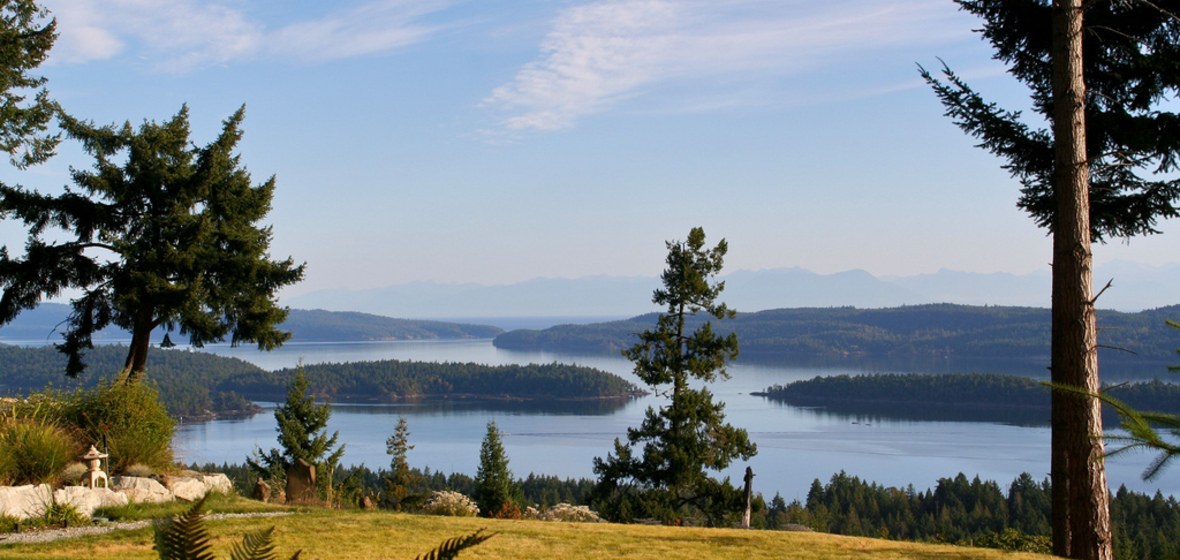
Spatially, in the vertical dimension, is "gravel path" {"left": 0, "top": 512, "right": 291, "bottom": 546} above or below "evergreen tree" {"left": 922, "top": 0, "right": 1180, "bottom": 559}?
below

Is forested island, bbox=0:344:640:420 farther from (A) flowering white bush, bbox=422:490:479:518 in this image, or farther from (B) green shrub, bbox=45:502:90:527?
(B) green shrub, bbox=45:502:90:527

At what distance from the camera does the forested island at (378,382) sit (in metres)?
68.1

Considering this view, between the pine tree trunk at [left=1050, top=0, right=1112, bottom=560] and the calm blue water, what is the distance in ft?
116

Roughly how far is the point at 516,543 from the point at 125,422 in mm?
5140

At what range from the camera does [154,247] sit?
1225 cm

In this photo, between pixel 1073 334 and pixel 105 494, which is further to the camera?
pixel 105 494

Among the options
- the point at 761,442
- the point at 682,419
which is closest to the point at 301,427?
the point at 682,419

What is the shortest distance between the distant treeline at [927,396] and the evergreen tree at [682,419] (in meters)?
58.6

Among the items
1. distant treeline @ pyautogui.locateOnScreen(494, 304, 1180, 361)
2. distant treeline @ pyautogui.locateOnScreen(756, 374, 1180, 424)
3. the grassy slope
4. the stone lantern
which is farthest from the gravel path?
distant treeline @ pyautogui.locateOnScreen(494, 304, 1180, 361)

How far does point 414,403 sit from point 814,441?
37.3m

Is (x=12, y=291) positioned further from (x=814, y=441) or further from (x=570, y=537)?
(x=814, y=441)

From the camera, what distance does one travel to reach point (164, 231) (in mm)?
12133

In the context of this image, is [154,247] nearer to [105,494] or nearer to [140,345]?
[140,345]

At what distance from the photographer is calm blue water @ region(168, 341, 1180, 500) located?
151ft
